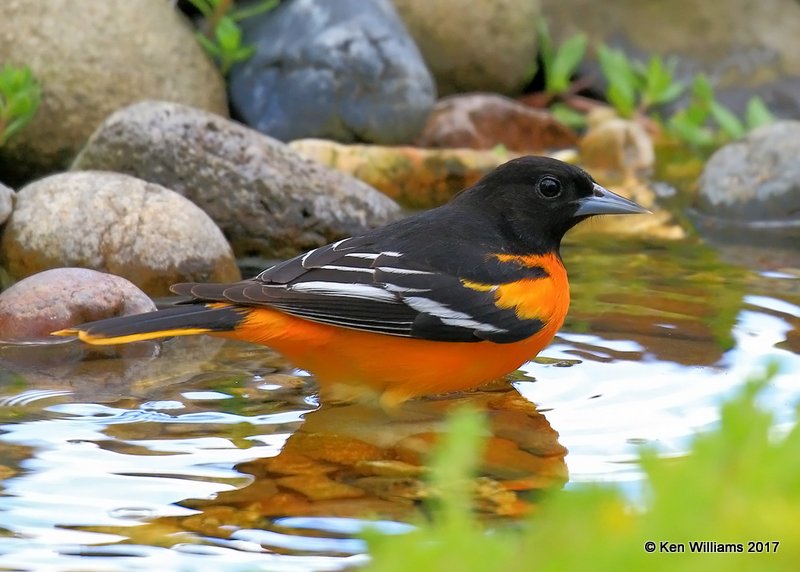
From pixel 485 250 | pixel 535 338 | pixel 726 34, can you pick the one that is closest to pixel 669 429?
pixel 535 338

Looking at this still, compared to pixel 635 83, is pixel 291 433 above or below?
below

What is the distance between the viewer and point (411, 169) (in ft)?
24.5

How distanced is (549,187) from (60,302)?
78.6 inches

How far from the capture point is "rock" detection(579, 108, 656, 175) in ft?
26.8

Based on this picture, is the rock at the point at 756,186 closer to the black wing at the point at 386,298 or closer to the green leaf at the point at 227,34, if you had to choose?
the green leaf at the point at 227,34

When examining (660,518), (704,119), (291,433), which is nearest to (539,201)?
(291,433)

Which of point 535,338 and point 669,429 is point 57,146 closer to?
point 535,338

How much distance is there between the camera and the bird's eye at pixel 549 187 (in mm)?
4387

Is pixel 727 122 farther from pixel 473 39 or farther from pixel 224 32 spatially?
pixel 224 32

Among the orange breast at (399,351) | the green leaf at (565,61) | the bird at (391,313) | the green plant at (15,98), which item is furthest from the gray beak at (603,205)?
the green leaf at (565,61)

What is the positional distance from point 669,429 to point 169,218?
276 cm

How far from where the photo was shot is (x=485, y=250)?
4145mm

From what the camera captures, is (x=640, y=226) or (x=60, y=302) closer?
(x=60, y=302)

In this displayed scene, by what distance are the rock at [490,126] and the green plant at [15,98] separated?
2.78 metres
